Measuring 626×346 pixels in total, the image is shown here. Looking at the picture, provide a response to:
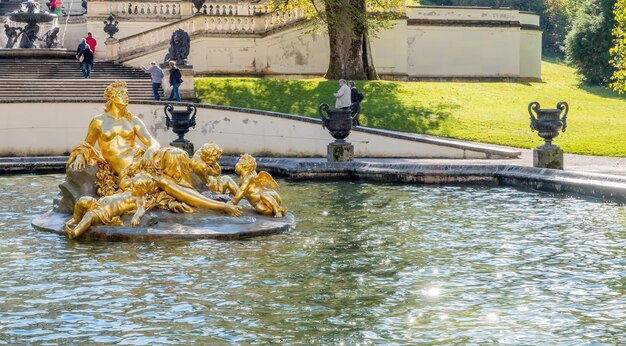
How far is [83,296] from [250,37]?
34122mm

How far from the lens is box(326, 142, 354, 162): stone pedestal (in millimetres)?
23719

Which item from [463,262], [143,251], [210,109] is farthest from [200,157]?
[210,109]

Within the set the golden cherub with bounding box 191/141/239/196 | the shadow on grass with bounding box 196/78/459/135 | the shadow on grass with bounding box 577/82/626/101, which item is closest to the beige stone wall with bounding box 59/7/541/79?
the shadow on grass with bounding box 577/82/626/101

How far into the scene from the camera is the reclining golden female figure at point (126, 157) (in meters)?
15.2

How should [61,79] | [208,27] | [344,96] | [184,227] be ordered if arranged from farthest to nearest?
[208,27]
[61,79]
[344,96]
[184,227]

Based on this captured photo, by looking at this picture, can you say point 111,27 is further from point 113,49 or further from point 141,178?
point 141,178

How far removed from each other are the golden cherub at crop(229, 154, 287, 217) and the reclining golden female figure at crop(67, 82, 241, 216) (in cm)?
33

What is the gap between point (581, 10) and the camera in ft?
188

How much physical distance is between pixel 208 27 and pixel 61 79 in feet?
28.8

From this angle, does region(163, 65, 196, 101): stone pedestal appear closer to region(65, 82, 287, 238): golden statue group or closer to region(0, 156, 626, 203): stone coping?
region(0, 156, 626, 203): stone coping

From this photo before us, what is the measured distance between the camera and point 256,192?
51.6ft

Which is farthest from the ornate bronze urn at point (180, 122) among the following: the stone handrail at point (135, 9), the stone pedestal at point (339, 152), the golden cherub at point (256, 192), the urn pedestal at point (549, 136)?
the stone handrail at point (135, 9)

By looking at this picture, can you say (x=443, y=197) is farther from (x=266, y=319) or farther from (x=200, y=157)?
(x=266, y=319)

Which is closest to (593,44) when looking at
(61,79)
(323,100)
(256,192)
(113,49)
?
(323,100)
